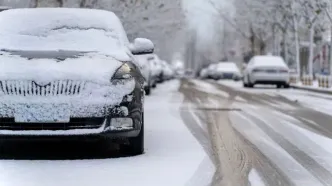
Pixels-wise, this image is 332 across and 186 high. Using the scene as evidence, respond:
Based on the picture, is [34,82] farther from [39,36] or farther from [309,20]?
[309,20]

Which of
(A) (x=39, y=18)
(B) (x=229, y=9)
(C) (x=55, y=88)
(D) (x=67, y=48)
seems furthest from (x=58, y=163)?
(B) (x=229, y=9)

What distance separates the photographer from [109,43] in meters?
8.02

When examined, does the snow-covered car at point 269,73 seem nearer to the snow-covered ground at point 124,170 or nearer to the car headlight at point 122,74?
the snow-covered ground at point 124,170

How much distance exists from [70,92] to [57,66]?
0.34 meters

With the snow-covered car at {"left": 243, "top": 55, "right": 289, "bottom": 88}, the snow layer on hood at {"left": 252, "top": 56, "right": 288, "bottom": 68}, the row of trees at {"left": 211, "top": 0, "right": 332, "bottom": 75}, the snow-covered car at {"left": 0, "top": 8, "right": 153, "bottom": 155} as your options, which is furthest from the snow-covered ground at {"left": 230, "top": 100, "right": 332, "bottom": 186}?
the row of trees at {"left": 211, "top": 0, "right": 332, "bottom": 75}

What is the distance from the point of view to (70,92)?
271 inches

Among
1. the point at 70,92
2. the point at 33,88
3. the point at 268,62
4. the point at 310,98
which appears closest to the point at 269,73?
the point at 268,62

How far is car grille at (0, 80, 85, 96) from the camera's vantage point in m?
6.83

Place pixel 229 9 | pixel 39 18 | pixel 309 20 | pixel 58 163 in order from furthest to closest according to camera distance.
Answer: pixel 229 9
pixel 309 20
pixel 39 18
pixel 58 163

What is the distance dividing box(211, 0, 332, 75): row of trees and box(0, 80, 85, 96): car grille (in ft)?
79.7

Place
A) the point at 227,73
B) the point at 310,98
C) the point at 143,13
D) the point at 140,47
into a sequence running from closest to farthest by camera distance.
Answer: the point at 140,47 < the point at 310,98 < the point at 143,13 < the point at 227,73

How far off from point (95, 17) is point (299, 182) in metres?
3.53

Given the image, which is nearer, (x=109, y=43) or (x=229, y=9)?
(x=109, y=43)

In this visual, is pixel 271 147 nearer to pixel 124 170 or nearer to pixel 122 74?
pixel 122 74
